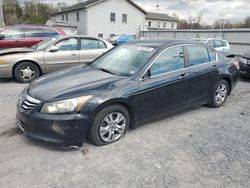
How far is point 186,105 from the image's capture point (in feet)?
14.7

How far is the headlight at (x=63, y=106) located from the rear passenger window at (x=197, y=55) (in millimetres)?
2399

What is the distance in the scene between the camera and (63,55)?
7.45m

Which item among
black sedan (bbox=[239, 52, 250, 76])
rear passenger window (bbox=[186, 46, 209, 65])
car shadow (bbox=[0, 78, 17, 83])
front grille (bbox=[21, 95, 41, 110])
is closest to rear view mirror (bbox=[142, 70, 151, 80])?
rear passenger window (bbox=[186, 46, 209, 65])

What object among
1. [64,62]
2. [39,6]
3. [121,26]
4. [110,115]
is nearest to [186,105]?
[110,115]

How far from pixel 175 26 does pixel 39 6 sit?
105ft

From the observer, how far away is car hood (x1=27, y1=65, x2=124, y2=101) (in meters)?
3.24

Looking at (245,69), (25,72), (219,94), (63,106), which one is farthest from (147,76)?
(245,69)

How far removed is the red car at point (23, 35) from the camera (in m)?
9.51

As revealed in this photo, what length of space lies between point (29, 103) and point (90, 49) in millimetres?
4960

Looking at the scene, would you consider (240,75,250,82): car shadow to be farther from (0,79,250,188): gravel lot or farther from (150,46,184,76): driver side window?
(150,46,184,76): driver side window

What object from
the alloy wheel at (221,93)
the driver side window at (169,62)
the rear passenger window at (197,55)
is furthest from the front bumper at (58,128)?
the alloy wheel at (221,93)

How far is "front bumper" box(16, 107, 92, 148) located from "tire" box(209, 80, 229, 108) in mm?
3028

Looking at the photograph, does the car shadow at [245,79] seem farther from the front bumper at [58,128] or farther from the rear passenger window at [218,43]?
the front bumper at [58,128]

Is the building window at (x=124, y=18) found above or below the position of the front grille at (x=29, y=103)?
above
